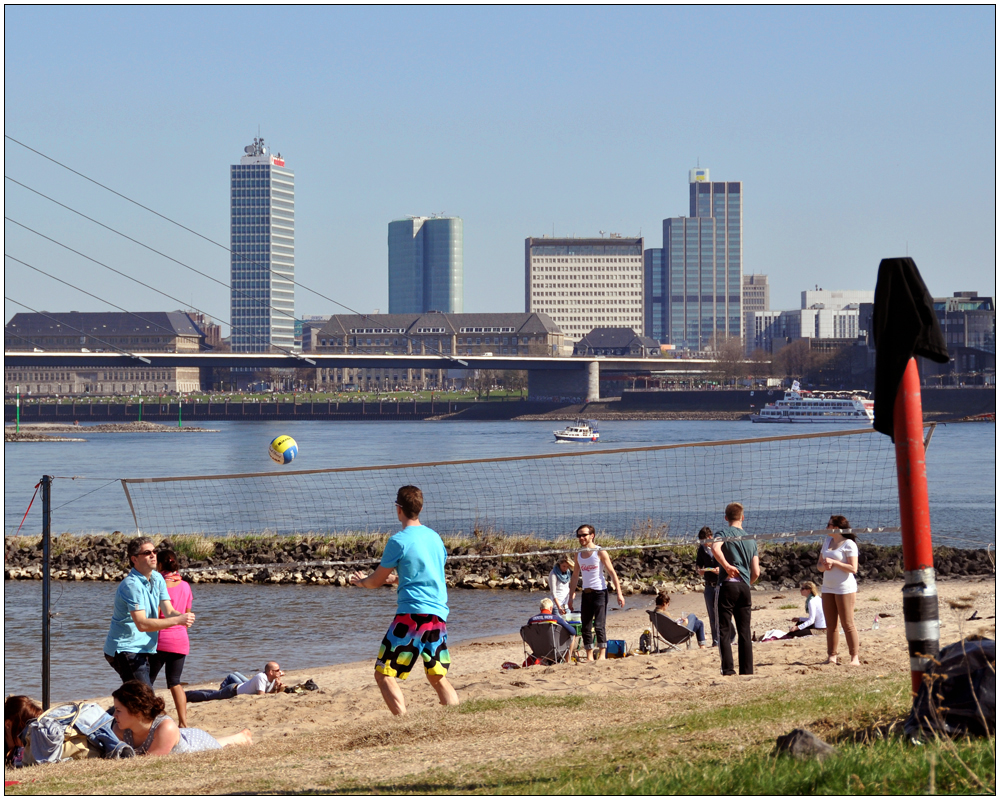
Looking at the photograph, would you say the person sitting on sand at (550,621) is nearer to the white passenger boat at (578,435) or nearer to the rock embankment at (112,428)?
the white passenger boat at (578,435)

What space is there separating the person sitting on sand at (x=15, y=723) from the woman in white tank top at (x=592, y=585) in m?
5.11

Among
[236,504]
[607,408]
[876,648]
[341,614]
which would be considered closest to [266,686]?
[876,648]

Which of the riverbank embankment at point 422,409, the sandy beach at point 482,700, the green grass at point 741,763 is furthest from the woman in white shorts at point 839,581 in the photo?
the riverbank embankment at point 422,409

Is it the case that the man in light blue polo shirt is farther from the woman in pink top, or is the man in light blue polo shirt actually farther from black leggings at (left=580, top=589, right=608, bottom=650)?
black leggings at (left=580, top=589, right=608, bottom=650)

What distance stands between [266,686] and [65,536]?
17470 mm

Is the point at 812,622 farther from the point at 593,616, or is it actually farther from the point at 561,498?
the point at 561,498

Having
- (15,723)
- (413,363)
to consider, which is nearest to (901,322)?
(15,723)

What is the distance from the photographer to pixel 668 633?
12461 mm

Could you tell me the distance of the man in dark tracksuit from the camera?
9.23 meters

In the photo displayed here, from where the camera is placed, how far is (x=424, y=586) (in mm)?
7074

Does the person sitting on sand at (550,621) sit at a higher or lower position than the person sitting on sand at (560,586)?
lower

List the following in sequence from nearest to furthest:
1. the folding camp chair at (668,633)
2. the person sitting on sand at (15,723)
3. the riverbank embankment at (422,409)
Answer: the person sitting on sand at (15,723) < the folding camp chair at (668,633) < the riverbank embankment at (422,409)

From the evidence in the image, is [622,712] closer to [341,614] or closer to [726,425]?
[341,614]

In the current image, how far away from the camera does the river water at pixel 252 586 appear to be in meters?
15.6
